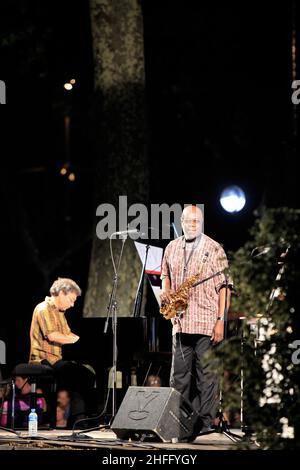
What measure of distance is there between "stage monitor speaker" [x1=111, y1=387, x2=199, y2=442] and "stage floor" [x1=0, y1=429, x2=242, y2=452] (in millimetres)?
98

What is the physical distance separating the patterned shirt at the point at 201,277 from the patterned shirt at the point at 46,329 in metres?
1.95

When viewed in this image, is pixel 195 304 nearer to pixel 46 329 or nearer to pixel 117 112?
pixel 46 329

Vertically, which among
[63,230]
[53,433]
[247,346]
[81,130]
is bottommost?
[53,433]

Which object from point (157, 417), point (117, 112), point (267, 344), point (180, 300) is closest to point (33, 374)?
point (180, 300)

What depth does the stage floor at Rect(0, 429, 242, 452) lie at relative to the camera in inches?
311

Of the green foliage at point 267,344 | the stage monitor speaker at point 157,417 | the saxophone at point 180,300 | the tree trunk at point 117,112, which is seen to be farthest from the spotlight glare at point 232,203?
the green foliage at point 267,344

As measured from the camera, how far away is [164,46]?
725 inches

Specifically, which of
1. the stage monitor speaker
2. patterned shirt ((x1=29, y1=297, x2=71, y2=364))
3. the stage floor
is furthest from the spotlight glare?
the stage monitor speaker

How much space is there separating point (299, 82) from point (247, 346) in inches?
341

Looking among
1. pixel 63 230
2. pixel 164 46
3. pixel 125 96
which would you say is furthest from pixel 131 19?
pixel 63 230

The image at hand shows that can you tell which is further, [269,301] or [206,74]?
[206,74]

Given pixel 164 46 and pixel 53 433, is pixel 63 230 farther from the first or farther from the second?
pixel 53 433

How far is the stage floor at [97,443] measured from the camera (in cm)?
789
